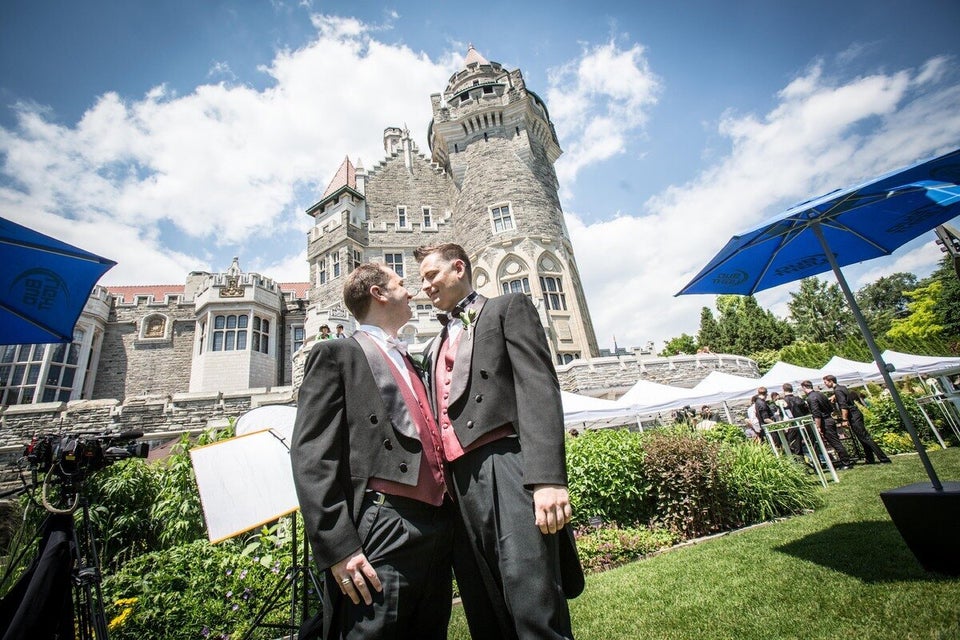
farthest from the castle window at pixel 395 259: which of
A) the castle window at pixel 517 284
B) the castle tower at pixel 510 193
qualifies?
the castle window at pixel 517 284

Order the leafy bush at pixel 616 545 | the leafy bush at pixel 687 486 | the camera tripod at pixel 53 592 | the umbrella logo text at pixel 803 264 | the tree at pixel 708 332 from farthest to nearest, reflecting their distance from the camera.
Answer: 1. the tree at pixel 708 332
2. the leafy bush at pixel 687 486
3. the leafy bush at pixel 616 545
4. the umbrella logo text at pixel 803 264
5. the camera tripod at pixel 53 592

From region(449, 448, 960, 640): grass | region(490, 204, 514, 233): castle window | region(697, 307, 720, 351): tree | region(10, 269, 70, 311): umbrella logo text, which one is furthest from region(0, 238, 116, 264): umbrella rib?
region(697, 307, 720, 351): tree

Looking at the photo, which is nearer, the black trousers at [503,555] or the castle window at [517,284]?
the black trousers at [503,555]

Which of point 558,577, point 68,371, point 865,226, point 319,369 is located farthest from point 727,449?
point 68,371

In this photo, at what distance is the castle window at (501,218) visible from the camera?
24703 mm

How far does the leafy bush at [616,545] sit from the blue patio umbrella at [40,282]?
6254 mm

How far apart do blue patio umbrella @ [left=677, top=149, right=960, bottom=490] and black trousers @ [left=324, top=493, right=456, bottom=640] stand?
3.87 metres

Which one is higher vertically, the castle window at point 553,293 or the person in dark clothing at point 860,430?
the castle window at point 553,293

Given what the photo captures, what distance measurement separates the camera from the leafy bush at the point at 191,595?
4.12 metres

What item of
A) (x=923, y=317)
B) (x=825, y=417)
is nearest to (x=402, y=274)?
(x=825, y=417)

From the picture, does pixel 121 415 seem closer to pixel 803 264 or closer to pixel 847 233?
pixel 803 264

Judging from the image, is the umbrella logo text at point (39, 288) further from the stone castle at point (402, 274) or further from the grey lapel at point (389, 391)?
the stone castle at point (402, 274)

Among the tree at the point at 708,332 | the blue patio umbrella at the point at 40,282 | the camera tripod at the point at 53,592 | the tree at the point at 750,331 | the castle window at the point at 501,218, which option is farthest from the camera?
the tree at the point at 708,332

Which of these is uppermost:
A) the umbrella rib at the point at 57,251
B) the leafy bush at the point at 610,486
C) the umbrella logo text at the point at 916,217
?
the umbrella rib at the point at 57,251
